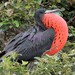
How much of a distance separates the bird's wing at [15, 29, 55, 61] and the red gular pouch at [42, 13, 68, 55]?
61mm

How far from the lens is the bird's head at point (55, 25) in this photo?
14.9ft

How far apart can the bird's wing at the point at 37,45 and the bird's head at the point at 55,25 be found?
0.21 ft

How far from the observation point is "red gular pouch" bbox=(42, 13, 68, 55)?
453 cm

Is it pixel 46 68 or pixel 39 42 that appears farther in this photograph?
pixel 39 42

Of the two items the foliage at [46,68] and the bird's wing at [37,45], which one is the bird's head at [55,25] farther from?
the foliage at [46,68]

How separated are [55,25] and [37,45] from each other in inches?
11.9

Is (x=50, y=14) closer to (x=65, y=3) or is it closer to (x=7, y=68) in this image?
(x=65, y=3)

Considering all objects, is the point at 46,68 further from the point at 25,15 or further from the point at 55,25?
the point at 25,15

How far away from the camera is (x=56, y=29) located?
4.62m

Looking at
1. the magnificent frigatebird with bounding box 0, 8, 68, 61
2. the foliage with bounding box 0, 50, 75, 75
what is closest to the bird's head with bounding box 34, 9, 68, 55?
the magnificent frigatebird with bounding box 0, 8, 68, 61

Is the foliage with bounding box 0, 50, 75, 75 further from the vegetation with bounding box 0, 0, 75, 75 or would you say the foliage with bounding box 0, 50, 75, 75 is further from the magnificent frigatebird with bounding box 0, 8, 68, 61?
the magnificent frigatebird with bounding box 0, 8, 68, 61

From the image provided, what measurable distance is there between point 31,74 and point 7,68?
0.68 feet

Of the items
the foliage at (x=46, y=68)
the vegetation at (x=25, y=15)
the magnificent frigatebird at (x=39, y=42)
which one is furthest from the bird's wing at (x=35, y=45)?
the foliage at (x=46, y=68)

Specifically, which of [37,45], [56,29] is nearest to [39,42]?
[37,45]
